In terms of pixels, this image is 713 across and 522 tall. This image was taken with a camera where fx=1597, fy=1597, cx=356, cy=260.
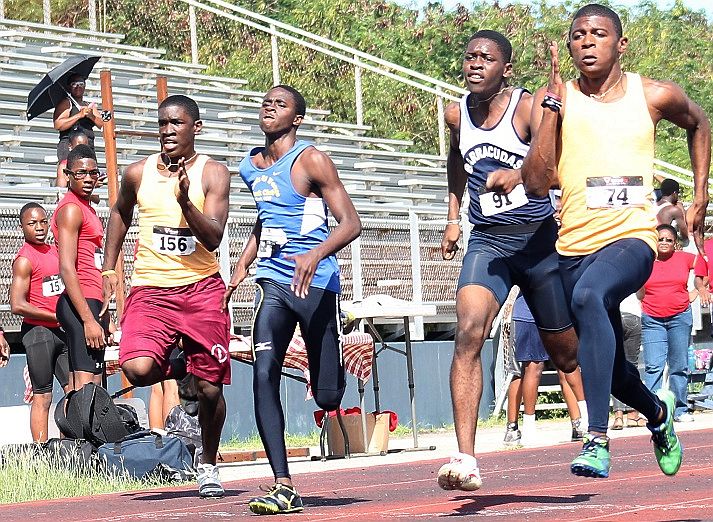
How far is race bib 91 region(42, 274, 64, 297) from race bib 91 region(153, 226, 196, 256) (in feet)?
12.9

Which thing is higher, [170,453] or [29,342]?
[29,342]

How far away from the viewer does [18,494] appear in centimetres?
982

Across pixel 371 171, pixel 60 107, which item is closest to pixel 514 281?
pixel 60 107

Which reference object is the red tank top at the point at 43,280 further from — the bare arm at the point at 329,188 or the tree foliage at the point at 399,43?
the tree foliage at the point at 399,43

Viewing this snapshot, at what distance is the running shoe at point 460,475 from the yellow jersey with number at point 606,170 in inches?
42.4

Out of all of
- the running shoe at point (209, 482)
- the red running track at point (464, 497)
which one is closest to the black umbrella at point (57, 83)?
the red running track at point (464, 497)

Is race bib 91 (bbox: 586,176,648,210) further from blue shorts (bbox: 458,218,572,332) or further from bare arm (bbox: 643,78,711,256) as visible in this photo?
blue shorts (bbox: 458,218,572,332)

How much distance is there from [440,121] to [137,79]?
4938 millimetres

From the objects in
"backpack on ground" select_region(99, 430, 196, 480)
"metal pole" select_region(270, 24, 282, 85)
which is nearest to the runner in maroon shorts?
"backpack on ground" select_region(99, 430, 196, 480)

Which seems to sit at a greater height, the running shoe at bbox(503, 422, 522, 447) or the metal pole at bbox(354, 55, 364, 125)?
the metal pole at bbox(354, 55, 364, 125)

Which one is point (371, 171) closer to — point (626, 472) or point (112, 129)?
point (112, 129)

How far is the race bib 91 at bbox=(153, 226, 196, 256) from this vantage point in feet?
28.1

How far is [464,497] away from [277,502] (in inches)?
42.0

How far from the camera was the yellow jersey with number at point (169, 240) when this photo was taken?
857cm
